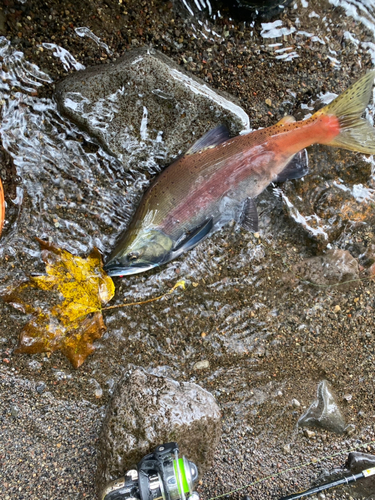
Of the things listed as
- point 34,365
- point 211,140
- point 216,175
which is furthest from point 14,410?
point 211,140

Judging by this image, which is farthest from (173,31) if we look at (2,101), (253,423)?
(253,423)

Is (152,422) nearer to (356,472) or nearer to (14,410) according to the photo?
(14,410)

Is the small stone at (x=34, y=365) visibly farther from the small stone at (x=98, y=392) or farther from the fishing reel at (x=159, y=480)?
the fishing reel at (x=159, y=480)

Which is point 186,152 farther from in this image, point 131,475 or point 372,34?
point 131,475

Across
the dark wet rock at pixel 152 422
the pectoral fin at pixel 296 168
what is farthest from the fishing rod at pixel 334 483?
the pectoral fin at pixel 296 168

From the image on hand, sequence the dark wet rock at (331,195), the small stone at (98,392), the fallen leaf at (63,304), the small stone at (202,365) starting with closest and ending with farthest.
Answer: the fallen leaf at (63,304)
the small stone at (98,392)
the small stone at (202,365)
the dark wet rock at (331,195)

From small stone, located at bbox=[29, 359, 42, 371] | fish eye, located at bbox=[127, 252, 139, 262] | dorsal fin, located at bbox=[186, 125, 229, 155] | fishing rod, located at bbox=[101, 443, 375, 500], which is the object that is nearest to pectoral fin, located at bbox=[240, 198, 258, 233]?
dorsal fin, located at bbox=[186, 125, 229, 155]
